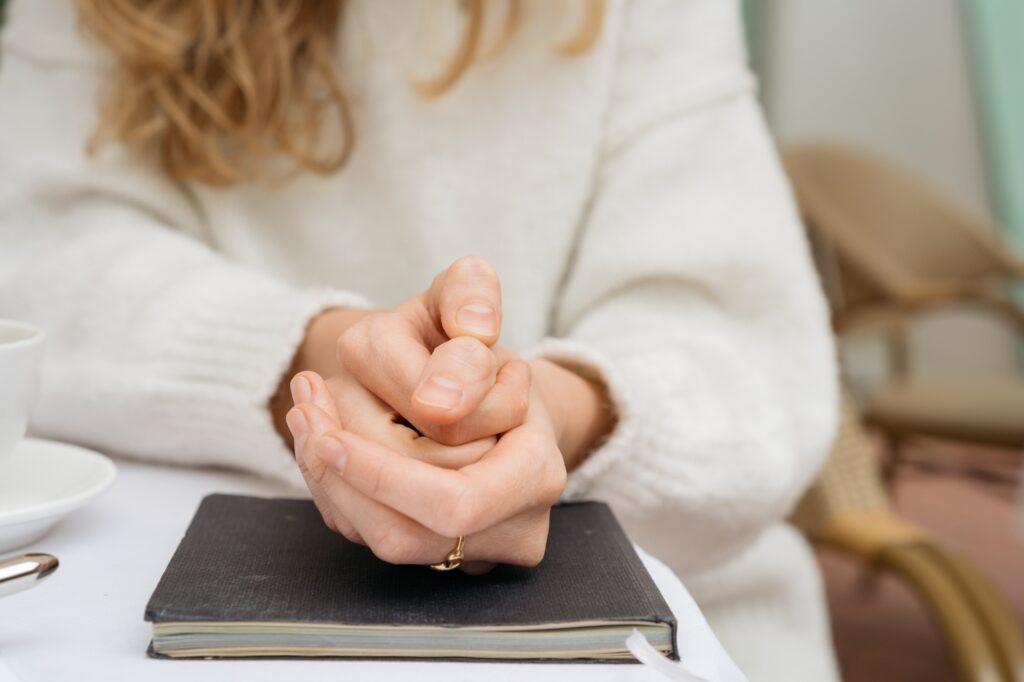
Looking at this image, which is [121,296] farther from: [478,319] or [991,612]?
[991,612]

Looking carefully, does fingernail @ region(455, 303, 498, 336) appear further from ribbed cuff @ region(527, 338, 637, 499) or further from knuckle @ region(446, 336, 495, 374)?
ribbed cuff @ region(527, 338, 637, 499)

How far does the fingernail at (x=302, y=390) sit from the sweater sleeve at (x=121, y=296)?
0.55 ft

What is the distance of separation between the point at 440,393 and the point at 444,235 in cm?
45

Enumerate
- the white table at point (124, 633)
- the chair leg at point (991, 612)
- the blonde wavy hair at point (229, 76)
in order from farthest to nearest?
the chair leg at point (991, 612) < the blonde wavy hair at point (229, 76) < the white table at point (124, 633)

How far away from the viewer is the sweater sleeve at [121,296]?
0.55m

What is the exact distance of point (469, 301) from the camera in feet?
1.25

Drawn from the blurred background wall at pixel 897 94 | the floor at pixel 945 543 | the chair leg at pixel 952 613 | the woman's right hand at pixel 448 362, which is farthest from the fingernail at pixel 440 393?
the blurred background wall at pixel 897 94

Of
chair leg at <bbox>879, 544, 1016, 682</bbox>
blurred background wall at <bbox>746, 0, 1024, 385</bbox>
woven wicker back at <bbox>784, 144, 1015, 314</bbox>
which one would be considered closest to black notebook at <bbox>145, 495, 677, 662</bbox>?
chair leg at <bbox>879, 544, 1016, 682</bbox>

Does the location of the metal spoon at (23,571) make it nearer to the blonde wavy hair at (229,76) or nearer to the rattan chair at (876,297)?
the blonde wavy hair at (229,76)

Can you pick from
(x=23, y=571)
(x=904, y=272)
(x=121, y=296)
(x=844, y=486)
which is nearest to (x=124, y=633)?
(x=23, y=571)

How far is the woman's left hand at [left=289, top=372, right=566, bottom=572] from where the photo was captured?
1.04ft

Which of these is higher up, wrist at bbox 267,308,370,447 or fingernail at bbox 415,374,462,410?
fingernail at bbox 415,374,462,410

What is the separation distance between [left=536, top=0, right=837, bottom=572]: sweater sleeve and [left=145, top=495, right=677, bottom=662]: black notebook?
171 mm

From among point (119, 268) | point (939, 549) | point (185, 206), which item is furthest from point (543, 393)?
point (939, 549)
